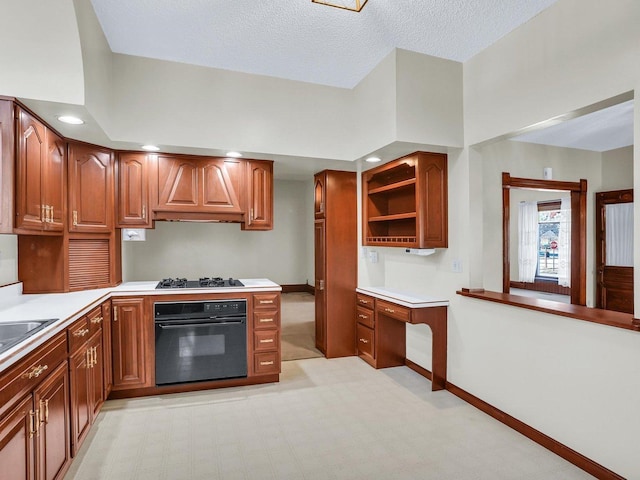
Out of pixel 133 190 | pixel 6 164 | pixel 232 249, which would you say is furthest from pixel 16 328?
pixel 232 249

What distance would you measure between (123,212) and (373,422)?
296 centimetres

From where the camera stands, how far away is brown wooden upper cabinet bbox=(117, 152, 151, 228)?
355 centimetres

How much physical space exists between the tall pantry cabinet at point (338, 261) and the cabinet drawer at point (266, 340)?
87 cm

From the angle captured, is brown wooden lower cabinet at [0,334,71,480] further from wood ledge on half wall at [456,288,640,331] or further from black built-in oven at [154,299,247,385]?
wood ledge on half wall at [456,288,640,331]

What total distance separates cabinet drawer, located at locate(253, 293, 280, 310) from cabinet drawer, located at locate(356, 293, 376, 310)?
1074 mm

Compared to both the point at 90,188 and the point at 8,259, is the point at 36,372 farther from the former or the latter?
the point at 90,188

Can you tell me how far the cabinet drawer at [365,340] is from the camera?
4090 millimetres

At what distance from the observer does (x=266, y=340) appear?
142 inches

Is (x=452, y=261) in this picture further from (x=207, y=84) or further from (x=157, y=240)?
(x=157, y=240)

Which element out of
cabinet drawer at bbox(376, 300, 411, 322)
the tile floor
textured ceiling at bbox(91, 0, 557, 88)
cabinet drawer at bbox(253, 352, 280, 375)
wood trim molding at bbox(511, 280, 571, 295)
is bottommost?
the tile floor

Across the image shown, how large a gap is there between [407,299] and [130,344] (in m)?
2.58

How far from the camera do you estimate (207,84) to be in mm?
3484

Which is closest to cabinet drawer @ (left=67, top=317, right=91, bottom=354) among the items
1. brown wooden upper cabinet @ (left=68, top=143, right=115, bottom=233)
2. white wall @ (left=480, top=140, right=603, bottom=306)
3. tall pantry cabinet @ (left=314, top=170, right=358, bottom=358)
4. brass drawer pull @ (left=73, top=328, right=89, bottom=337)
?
brass drawer pull @ (left=73, top=328, right=89, bottom=337)

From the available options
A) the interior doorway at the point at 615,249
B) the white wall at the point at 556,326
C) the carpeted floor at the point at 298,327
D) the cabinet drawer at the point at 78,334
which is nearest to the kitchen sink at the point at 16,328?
the cabinet drawer at the point at 78,334
